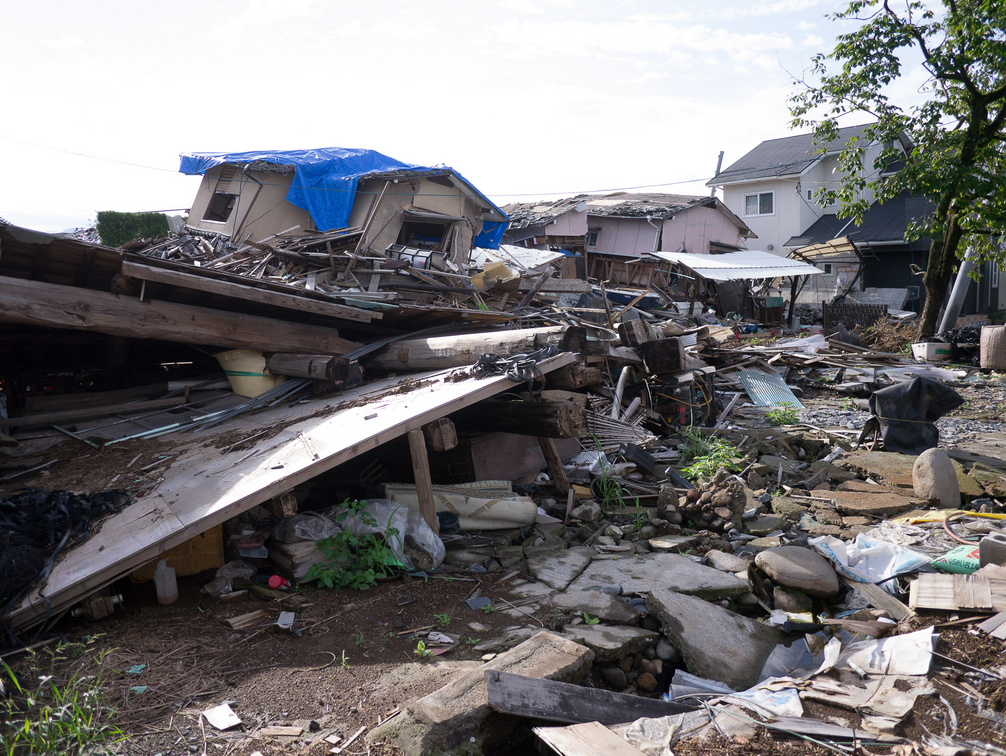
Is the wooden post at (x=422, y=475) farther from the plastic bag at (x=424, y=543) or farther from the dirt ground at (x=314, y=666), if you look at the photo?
the dirt ground at (x=314, y=666)

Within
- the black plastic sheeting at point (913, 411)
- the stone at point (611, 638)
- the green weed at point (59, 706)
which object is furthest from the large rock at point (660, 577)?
the black plastic sheeting at point (913, 411)

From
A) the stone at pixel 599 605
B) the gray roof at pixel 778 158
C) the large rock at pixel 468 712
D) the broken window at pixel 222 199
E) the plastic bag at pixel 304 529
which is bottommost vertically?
the stone at pixel 599 605

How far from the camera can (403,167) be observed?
14.5 m

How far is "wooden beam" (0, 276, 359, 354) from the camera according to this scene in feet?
18.1

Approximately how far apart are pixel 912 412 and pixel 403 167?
36.6 feet

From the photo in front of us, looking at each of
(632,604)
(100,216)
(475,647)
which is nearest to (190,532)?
(475,647)

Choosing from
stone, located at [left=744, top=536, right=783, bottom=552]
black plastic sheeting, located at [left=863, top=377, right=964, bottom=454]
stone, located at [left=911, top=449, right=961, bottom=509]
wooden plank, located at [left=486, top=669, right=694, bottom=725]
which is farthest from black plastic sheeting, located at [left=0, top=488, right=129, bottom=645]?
black plastic sheeting, located at [left=863, top=377, right=964, bottom=454]

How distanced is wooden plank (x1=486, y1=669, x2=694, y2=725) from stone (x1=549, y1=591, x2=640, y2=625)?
91cm

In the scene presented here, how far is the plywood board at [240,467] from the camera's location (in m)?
3.99

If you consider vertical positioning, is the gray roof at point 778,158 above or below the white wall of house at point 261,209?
above

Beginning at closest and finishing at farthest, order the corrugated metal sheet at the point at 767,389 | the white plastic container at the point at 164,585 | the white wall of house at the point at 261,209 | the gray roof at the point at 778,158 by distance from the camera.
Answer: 1. the white plastic container at the point at 164,585
2. the corrugated metal sheet at the point at 767,389
3. the white wall of house at the point at 261,209
4. the gray roof at the point at 778,158

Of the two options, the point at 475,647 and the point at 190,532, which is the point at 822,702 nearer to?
the point at 475,647

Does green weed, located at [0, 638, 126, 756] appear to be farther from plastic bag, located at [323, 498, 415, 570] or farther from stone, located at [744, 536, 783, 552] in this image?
stone, located at [744, 536, 783, 552]

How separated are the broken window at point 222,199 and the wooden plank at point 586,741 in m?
16.7
